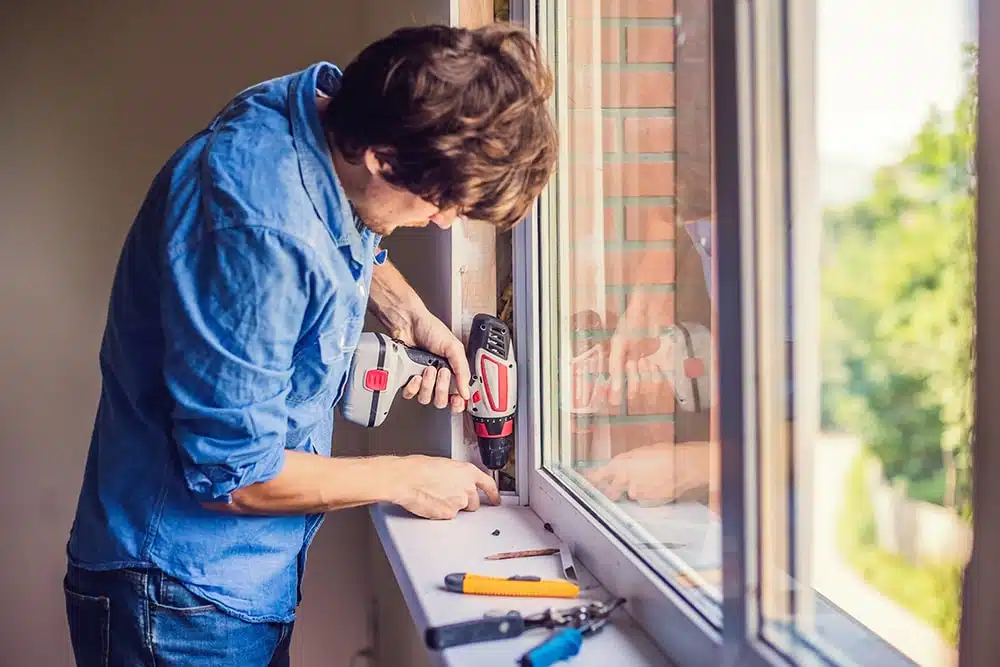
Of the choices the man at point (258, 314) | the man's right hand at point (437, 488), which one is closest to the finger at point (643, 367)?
the man at point (258, 314)

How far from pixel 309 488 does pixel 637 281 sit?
51 cm

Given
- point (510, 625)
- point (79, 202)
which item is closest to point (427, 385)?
point (510, 625)

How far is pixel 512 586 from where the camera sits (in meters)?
1.03

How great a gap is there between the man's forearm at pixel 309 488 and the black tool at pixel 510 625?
10.6 inches

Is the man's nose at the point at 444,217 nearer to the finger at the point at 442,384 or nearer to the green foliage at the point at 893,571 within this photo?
the finger at the point at 442,384

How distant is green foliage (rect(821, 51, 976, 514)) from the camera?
50 centimetres

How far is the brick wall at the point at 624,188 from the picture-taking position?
3.48 feet

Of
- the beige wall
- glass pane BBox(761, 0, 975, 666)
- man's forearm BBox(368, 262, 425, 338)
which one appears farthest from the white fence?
the beige wall

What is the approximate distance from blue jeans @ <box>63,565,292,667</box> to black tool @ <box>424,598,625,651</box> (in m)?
0.35

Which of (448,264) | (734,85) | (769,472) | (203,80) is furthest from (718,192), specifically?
(203,80)

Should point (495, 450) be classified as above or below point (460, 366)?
below

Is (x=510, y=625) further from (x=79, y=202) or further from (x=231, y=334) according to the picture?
(x=79, y=202)

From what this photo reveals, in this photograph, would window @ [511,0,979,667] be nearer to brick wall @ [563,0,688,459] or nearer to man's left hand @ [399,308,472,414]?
brick wall @ [563,0,688,459]

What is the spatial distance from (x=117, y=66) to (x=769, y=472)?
2.00 metres
